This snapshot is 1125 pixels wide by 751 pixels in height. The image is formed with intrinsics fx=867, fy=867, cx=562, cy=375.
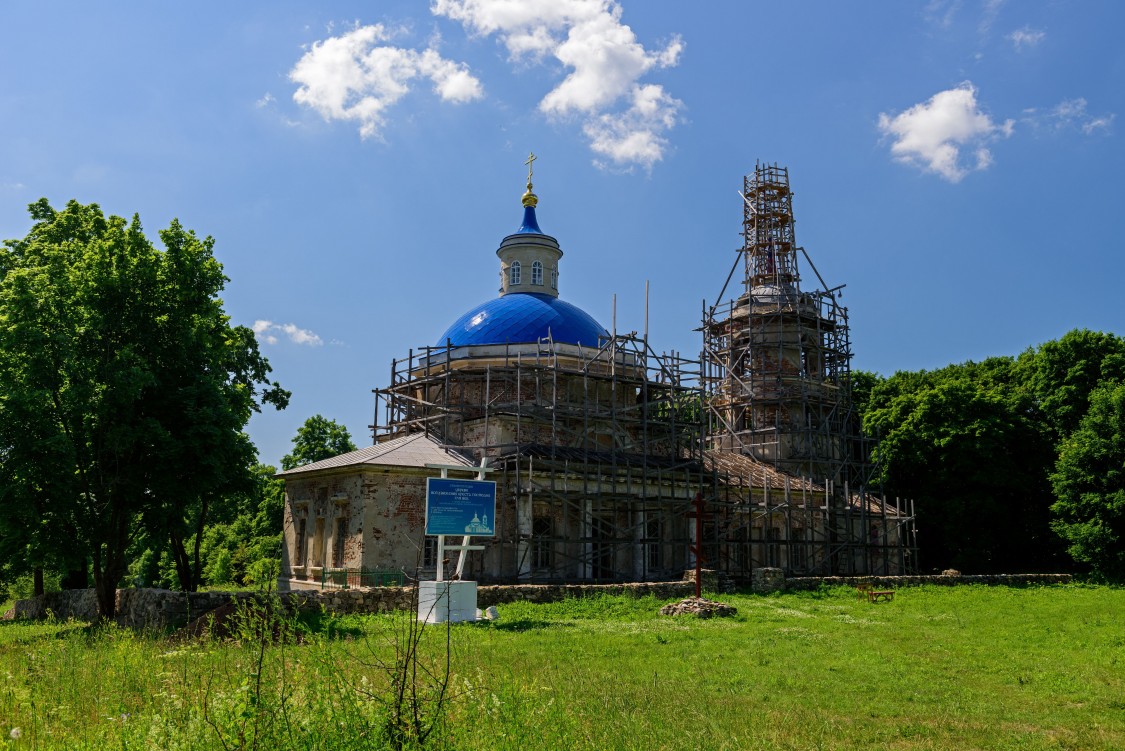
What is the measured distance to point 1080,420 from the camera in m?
37.8

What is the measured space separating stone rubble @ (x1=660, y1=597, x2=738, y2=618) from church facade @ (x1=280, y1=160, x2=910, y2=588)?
18.3ft

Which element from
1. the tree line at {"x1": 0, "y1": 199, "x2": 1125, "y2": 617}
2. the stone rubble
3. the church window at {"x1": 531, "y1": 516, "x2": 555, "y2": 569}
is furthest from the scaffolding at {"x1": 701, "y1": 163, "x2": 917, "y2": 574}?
the tree line at {"x1": 0, "y1": 199, "x2": 1125, "y2": 617}

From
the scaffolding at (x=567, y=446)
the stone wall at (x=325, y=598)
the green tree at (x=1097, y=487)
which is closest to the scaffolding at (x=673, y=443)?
the scaffolding at (x=567, y=446)

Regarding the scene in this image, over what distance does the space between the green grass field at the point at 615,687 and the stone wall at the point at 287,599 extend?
1189mm

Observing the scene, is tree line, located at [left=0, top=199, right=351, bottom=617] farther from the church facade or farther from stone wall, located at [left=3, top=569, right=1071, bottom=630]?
the church facade

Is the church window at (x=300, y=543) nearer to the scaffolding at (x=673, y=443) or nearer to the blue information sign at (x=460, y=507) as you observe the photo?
the scaffolding at (x=673, y=443)

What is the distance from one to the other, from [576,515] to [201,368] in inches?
485

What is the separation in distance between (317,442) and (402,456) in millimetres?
17771

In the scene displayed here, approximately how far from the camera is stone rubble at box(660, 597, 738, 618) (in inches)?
771

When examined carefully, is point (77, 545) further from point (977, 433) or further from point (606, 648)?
point (977, 433)

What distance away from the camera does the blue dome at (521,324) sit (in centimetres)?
3005

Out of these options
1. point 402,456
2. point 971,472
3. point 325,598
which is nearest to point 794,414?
point 971,472

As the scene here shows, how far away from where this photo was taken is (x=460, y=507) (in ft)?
62.1

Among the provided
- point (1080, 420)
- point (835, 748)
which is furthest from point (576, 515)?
point (1080, 420)
